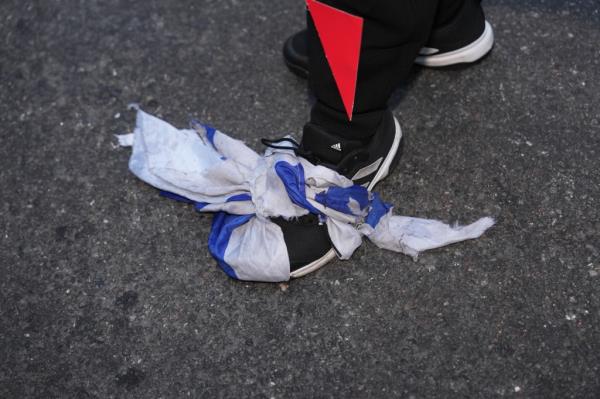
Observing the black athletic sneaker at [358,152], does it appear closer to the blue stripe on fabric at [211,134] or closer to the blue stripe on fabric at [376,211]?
the blue stripe on fabric at [376,211]

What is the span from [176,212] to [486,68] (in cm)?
119

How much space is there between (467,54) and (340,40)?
0.81 meters

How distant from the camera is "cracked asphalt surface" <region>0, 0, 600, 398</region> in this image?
160 cm

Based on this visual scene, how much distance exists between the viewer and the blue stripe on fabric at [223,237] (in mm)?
1734

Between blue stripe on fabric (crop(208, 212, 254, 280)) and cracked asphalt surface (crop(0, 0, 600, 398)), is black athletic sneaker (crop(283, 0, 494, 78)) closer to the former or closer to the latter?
cracked asphalt surface (crop(0, 0, 600, 398))

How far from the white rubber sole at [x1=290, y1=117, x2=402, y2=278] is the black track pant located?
171mm

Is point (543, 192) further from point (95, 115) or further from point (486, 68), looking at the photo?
point (95, 115)

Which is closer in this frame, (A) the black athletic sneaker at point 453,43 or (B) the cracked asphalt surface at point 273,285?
(B) the cracked asphalt surface at point 273,285

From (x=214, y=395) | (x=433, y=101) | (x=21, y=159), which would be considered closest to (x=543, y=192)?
(x=433, y=101)

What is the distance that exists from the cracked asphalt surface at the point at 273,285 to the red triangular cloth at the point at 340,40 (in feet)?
1.73

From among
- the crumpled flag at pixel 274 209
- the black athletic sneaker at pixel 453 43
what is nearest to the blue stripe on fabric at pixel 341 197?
the crumpled flag at pixel 274 209

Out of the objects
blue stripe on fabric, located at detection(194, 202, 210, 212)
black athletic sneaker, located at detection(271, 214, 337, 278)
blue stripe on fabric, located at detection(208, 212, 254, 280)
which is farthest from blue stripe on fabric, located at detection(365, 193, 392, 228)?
blue stripe on fabric, located at detection(194, 202, 210, 212)

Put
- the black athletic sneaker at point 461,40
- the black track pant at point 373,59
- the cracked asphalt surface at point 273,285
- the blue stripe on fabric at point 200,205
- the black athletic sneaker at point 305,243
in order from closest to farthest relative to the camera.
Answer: the black track pant at point 373,59
the cracked asphalt surface at point 273,285
the black athletic sneaker at point 305,243
the blue stripe on fabric at point 200,205
the black athletic sneaker at point 461,40

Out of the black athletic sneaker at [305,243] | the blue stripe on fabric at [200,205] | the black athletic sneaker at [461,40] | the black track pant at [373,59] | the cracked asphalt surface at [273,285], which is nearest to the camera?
the black track pant at [373,59]
